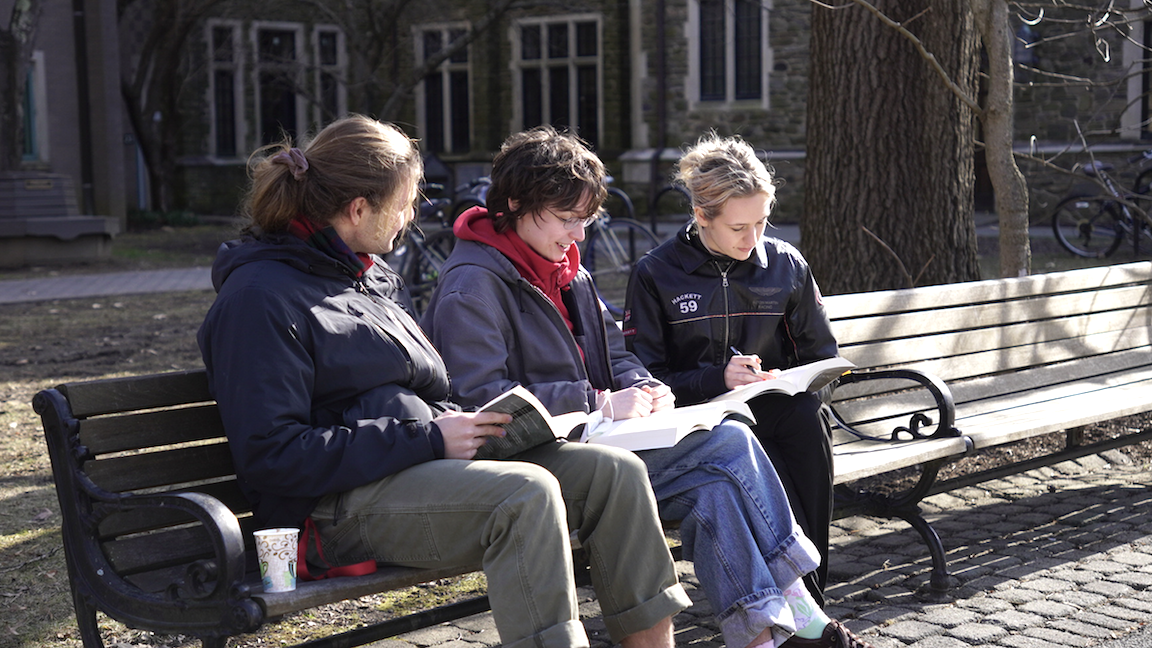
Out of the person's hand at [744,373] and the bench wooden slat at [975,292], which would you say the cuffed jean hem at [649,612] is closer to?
the person's hand at [744,373]

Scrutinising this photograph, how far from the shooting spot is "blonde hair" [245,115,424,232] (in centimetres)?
274

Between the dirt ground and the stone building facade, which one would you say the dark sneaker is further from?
the stone building facade

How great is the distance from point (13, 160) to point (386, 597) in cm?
1278

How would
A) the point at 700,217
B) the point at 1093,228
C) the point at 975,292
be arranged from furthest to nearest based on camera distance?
1. the point at 1093,228
2. the point at 975,292
3. the point at 700,217

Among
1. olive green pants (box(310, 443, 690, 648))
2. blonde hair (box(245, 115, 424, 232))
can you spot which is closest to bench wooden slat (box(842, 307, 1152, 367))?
olive green pants (box(310, 443, 690, 648))

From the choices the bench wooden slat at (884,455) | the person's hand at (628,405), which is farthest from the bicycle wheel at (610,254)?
the person's hand at (628,405)

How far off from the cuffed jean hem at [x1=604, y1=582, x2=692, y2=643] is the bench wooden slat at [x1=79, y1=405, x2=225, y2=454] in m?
1.00

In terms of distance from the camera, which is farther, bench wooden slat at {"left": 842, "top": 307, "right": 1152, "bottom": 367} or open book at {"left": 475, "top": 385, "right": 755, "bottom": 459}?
bench wooden slat at {"left": 842, "top": 307, "right": 1152, "bottom": 367}

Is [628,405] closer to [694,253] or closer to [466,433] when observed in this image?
[466,433]

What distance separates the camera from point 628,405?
3.04m

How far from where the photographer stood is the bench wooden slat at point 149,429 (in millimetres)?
2648

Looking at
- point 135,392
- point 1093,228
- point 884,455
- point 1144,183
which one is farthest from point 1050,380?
point 1144,183

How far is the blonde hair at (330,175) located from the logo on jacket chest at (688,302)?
1.04 metres

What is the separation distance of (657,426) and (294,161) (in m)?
1.01
